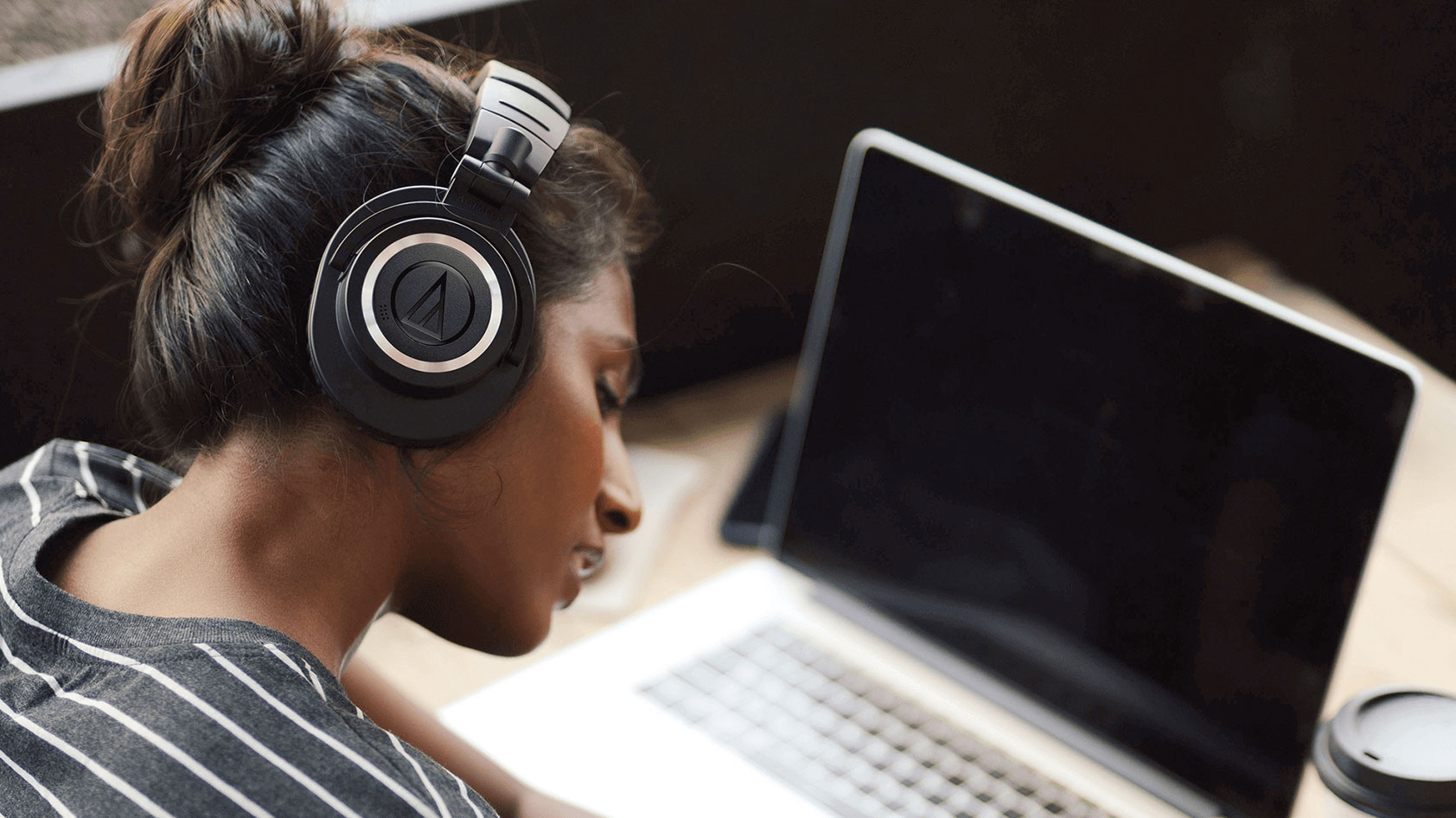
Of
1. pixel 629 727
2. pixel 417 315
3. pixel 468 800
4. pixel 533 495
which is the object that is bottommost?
pixel 629 727

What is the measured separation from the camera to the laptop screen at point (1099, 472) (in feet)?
2.19

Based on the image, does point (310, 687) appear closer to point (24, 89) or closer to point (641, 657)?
point (641, 657)

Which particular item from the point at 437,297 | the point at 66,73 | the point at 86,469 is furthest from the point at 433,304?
the point at 66,73

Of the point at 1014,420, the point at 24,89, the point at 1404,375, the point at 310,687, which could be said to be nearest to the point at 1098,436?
the point at 1014,420

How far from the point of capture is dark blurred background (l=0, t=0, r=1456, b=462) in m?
0.87

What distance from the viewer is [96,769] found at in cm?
51

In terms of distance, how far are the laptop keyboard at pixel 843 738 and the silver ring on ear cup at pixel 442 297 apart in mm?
373

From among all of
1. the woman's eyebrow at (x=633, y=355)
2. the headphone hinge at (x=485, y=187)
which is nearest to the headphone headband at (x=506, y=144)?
the headphone hinge at (x=485, y=187)

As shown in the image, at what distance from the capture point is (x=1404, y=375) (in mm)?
626

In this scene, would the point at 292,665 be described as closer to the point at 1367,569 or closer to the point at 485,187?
the point at 485,187

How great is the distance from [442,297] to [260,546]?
0.16m

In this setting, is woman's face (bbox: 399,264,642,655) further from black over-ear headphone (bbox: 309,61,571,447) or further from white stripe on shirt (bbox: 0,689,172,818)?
white stripe on shirt (bbox: 0,689,172,818)

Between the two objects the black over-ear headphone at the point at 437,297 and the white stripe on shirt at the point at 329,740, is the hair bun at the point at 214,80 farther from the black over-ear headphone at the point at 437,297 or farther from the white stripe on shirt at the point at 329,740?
the white stripe on shirt at the point at 329,740

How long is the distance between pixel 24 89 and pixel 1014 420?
66 cm
